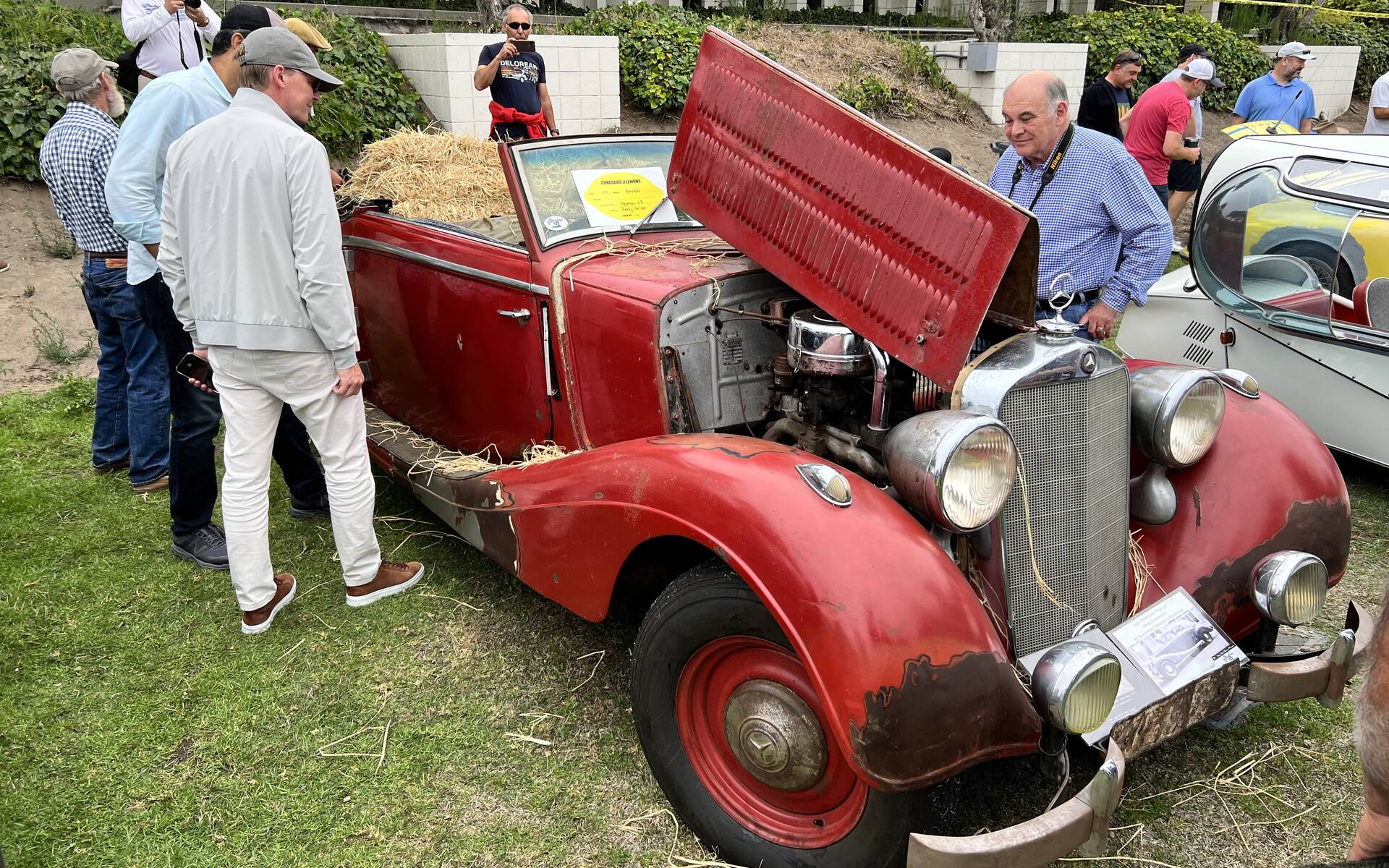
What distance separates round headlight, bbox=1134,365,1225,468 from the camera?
108 inches

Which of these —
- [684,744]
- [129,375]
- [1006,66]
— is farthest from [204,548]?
[1006,66]

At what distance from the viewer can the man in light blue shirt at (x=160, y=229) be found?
3.71 m

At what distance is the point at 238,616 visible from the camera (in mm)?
3662

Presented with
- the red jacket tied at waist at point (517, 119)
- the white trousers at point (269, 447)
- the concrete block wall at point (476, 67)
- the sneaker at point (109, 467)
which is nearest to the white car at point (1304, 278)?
the white trousers at point (269, 447)

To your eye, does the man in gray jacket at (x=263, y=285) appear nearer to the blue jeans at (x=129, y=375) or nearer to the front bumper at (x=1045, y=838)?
the blue jeans at (x=129, y=375)

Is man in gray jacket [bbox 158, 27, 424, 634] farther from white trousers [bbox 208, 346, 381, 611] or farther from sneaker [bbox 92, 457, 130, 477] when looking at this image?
sneaker [bbox 92, 457, 130, 477]

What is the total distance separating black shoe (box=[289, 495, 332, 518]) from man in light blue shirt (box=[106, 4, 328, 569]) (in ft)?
1.37

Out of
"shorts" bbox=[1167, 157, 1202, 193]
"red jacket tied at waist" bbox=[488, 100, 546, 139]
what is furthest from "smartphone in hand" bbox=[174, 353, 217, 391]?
"shorts" bbox=[1167, 157, 1202, 193]

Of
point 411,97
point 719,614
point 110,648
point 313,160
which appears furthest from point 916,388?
point 411,97

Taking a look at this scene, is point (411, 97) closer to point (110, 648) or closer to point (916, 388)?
point (110, 648)

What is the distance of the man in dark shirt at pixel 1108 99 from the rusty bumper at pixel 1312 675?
627 centimetres

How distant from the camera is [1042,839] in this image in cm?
192

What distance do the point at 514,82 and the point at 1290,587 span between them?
615cm

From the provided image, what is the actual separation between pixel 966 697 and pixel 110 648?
3.05 metres
